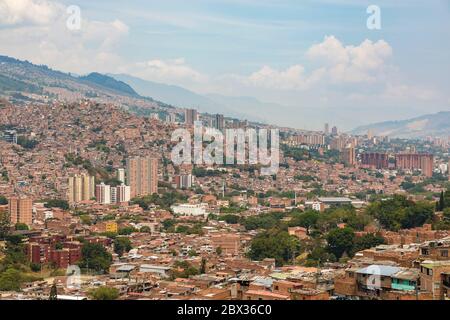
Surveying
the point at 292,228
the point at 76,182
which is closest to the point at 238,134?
the point at 76,182

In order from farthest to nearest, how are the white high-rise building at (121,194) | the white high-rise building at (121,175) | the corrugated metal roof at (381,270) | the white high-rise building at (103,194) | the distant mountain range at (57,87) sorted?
the distant mountain range at (57,87) → the white high-rise building at (121,175) → the white high-rise building at (121,194) → the white high-rise building at (103,194) → the corrugated metal roof at (381,270)

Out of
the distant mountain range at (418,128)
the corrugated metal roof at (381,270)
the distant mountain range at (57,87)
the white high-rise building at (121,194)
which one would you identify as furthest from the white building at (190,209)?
the distant mountain range at (57,87)

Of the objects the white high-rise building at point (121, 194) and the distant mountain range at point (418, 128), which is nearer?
the white high-rise building at point (121, 194)

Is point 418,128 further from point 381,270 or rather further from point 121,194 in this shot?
point 381,270

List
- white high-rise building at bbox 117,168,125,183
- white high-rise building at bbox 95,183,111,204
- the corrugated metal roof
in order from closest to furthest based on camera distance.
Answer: the corrugated metal roof, white high-rise building at bbox 95,183,111,204, white high-rise building at bbox 117,168,125,183

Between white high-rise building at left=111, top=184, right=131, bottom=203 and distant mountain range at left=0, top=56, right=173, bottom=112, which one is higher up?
distant mountain range at left=0, top=56, right=173, bottom=112

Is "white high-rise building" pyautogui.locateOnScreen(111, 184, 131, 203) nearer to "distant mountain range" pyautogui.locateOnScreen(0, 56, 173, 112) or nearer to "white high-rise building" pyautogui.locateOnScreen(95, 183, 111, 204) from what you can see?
"white high-rise building" pyautogui.locateOnScreen(95, 183, 111, 204)

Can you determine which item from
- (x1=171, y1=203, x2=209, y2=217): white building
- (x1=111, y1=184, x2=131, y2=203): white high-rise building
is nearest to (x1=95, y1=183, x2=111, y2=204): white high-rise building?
(x1=111, y1=184, x2=131, y2=203): white high-rise building

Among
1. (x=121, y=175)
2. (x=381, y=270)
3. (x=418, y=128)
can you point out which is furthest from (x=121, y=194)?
(x=381, y=270)

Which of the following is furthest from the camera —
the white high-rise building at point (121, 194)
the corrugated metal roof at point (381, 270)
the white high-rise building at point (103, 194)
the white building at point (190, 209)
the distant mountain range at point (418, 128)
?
the distant mountain range at point (418, 128)

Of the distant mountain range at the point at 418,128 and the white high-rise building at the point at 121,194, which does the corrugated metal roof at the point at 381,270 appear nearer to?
the white high-rise building at the point at 121,194

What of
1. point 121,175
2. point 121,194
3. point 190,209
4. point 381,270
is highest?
point 121,175

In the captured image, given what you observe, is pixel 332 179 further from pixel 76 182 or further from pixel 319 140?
pixel 76 182
